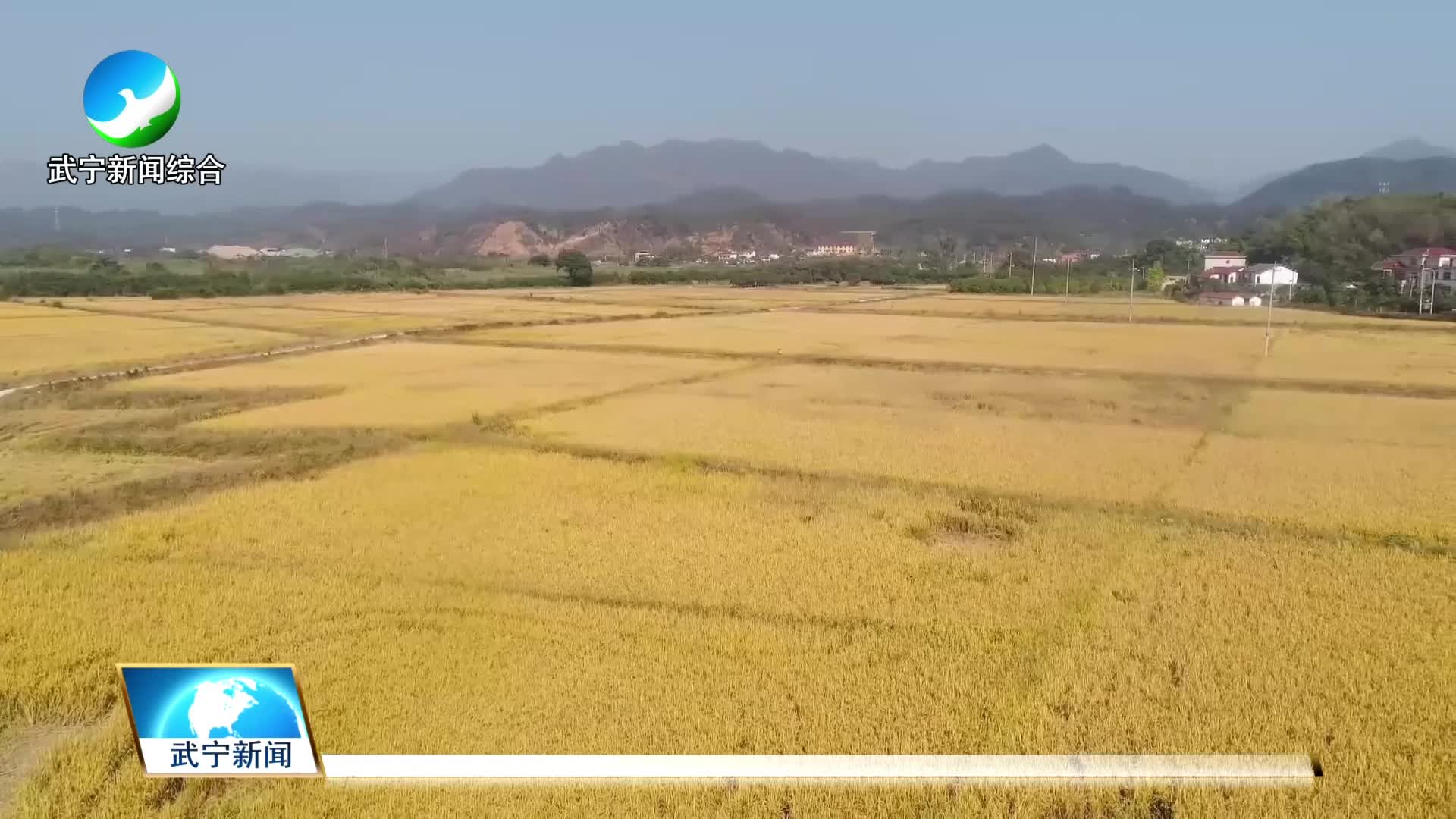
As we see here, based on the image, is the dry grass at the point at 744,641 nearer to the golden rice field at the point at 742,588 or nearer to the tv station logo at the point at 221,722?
the golden rice field at the point at 742,588

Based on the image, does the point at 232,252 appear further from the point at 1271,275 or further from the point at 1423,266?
the point at 1423,266

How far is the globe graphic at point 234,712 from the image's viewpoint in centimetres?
438

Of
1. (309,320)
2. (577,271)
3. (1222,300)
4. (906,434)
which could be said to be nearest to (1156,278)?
(1222,300)

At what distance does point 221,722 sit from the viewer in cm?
443

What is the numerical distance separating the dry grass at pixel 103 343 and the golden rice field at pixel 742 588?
5.04 m

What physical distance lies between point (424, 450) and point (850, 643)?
931cm

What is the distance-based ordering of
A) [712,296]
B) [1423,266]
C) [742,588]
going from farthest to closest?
[712,296]
[1423,266]
[742,588]

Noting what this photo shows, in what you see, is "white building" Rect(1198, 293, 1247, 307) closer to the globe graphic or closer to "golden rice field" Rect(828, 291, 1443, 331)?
"golden rice field" Rect(828, 291, 1443, 331)

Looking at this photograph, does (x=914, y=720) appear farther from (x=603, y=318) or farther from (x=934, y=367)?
(x=603, y=318)

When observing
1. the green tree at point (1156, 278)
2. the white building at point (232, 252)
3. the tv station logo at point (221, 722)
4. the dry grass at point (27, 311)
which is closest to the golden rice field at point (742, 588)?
the tv station logo at point (221, 722)

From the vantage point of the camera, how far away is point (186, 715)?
4441mm

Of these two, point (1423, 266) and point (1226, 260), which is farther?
point (1226, 260)

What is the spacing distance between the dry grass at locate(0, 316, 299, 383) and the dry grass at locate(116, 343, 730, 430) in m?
3.01

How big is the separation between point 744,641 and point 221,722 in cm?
428
